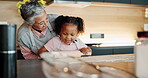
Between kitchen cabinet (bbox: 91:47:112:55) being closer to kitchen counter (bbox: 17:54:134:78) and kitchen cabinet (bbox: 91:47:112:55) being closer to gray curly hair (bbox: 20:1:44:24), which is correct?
A: gray curly hair (bbox: 20:1:44:24)

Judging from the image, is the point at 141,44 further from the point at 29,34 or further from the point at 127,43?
the point at 127,43

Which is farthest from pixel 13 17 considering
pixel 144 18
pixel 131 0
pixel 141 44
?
pixel 141 44

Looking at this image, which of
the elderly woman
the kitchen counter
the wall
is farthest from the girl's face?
the kitchen counter

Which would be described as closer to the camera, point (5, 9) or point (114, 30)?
point (5, 9)

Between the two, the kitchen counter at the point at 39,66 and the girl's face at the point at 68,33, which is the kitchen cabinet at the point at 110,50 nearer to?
the girl's face at the point at 68,33

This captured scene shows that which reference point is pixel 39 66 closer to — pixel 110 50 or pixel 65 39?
pixel 65 39

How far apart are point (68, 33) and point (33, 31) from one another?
41 centimetres

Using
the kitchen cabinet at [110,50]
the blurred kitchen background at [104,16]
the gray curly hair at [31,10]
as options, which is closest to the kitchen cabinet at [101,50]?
the kitchen cabinet at [110,50]

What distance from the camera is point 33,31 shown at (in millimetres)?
2482

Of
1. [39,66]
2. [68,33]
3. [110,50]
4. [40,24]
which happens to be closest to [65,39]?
[68,33]

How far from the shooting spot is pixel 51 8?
3.16 metres

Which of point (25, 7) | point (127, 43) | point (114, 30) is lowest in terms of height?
point (127, 43)

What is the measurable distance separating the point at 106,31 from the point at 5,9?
160cm

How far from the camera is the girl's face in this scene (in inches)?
96.4
